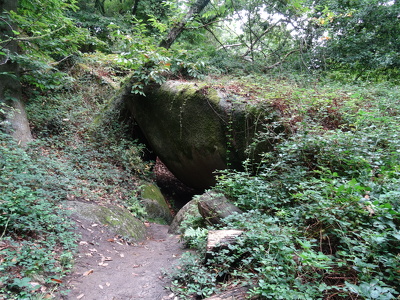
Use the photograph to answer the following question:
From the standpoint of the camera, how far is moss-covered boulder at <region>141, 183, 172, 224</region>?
255 inches

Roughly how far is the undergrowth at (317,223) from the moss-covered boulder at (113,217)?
145 cm

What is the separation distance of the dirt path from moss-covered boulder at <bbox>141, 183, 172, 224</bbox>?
1.34 metres

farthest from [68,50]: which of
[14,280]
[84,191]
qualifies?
[14,280]

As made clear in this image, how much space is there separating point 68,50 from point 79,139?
267cm

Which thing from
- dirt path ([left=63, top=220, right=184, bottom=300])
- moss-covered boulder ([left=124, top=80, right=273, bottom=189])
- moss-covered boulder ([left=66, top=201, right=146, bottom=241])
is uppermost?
moss-covered boulder ([left=124, top=80, right=273, bottom=189])

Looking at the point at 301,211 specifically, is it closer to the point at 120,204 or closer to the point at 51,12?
the point at 120,204

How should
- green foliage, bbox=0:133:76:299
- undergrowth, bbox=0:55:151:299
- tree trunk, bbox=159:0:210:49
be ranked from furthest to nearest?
tree trunk, bbox=159:0:210:49, undergrowth, bbox=0:55:151:299, green foliage, bbox=0:133:76:299

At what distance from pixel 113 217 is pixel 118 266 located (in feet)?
4.75

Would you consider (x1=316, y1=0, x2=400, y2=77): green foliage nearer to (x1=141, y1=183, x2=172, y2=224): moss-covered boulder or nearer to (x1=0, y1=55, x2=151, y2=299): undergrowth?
(x1=141, y1=183, x2=172, y2=224): moss-covered boulder

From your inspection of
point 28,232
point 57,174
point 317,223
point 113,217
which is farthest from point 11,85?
point 317,223

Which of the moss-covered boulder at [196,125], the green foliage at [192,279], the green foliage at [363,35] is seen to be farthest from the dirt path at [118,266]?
the green foliage at [363,35]

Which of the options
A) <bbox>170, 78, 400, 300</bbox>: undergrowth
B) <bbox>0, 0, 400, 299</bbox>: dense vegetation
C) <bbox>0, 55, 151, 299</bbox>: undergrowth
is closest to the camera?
<bbox>170, 78, 400, 300</bbox>: undergrowth

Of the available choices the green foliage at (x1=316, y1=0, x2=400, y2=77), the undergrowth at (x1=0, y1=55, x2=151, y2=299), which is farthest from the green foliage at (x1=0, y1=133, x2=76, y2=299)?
the green foliage at (x1=316, y1=0, x2=400, y2=77)

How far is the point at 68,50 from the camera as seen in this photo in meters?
6.86
